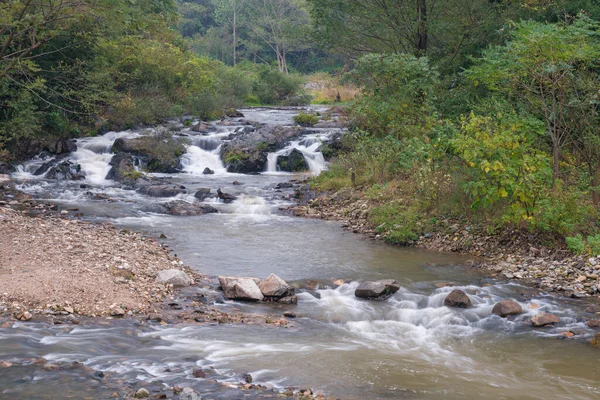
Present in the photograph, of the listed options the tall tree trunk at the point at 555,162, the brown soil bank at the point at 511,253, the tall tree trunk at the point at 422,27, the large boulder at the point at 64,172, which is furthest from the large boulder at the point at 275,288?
the large boulder at the point at 64,172

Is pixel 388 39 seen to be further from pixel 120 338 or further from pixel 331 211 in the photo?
pixel 120 338

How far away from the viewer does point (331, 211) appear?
50.4 ft

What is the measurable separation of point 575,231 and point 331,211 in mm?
6388

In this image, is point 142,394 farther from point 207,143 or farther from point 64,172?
point 207,143

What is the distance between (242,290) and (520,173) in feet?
18.0

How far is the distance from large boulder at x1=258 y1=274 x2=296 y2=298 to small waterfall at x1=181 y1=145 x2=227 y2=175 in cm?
1378

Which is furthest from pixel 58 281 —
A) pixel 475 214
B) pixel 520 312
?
pixel 475 214

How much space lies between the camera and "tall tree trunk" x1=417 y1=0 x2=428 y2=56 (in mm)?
17073

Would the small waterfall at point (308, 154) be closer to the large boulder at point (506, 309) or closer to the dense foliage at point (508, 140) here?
the dense foliage at point (508, 140)

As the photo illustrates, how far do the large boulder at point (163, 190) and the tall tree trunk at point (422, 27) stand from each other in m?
8.09

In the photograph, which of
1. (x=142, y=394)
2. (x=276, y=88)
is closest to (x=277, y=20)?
(x=276, y=88)

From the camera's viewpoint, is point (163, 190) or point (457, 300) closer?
point (457, 300)

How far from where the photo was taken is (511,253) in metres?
10.9

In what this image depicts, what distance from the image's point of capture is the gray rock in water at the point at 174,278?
8984 millimetres
